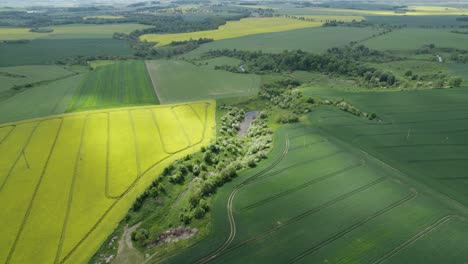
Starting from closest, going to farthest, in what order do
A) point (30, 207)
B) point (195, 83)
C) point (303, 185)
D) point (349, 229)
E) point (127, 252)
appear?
1. point (127, 252)
2. point (349, 229)
3. point (30, 207)
4. point (303, 185)
5. point (195, 83)

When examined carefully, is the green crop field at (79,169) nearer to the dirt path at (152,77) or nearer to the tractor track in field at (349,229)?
the dirt path at (152,77)

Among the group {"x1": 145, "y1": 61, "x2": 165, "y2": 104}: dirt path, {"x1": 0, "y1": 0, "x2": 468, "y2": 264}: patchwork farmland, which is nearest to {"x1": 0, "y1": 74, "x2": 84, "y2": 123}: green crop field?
{"x1": 0, "y1": 0, "x2": 468, "y2": 264}: patchwork farmland

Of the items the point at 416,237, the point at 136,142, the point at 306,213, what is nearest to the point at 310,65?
the point at 136,142

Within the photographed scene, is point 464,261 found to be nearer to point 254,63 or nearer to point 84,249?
point 84,249

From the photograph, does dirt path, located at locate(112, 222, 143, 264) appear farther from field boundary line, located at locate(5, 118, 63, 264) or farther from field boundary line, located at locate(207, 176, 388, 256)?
field boundary line, located at locate(5, 118, 63, 264)

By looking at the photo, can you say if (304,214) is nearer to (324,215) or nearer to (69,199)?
(324,215)

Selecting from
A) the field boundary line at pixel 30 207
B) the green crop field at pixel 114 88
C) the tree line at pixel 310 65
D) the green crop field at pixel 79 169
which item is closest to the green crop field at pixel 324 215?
the green crop field at pixel 79 169
